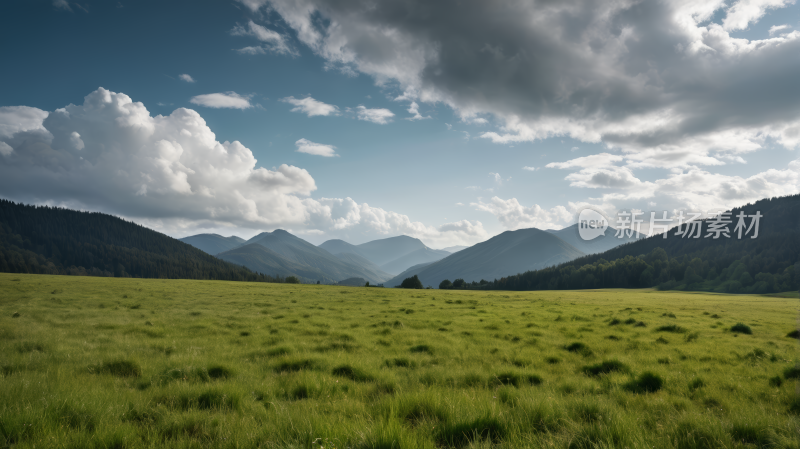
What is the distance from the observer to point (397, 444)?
152 inches

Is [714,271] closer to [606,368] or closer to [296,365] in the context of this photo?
[606,368]

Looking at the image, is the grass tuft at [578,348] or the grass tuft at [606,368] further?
the grass tuft at [578,348]

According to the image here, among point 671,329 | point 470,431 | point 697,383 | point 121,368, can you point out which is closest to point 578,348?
point 697,383

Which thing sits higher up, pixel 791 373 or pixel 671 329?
pixel 791 373

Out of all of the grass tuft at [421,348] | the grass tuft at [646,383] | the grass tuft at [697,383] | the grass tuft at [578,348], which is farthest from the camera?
the grass tuft at [578,348]

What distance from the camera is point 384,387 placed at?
307 inches

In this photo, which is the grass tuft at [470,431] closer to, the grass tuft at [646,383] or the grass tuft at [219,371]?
the grass tuft at [646,383]

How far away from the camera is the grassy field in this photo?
448 cm

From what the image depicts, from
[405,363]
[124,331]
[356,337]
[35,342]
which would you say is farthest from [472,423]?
[124,331]

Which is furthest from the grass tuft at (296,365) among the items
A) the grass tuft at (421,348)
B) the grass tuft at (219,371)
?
the grass tuft at (421,348)

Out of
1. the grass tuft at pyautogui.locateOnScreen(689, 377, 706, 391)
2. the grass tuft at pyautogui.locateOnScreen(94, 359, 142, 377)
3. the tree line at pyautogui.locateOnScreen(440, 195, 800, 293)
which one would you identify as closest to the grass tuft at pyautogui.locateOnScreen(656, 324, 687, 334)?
the grass tuft at pyautogui.locateOnScreen(689, 377, 706, 391)

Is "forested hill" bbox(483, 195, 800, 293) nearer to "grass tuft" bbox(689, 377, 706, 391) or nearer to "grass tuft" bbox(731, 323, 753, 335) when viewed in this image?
"grass tuft" bbox(731, 323, 753, 335)

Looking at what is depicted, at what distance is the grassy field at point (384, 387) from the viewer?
4.48 m

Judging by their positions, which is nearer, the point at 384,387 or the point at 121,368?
the point at 384,387
